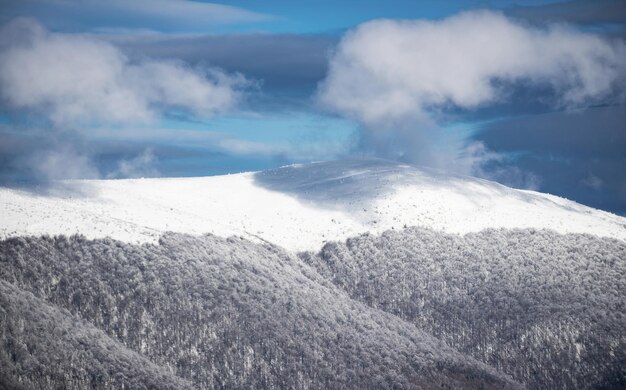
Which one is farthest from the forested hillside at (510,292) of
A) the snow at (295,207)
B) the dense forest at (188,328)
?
the snow at (295,207)

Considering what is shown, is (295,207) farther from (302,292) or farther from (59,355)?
(59,355)

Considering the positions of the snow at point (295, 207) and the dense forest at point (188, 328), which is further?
the snow at point (295, 207)

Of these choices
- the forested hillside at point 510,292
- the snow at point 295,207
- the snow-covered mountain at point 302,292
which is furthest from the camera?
the snow at point 295,207

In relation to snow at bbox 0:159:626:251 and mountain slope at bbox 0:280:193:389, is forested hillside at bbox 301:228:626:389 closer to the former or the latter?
snow at bbox 0:159:626:251

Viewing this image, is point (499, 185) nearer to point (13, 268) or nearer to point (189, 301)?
point (189, 301)

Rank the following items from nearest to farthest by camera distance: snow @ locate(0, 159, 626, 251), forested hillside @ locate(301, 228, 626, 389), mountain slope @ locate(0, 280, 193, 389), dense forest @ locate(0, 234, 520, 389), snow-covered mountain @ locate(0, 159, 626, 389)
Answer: mountain slope @ locate(0, 280, 193, 389) < dense forest @ locate(0, 234, 520, 389) < snow-covered mountain @ locate(0, 159, 626, 389) < forested hillside @ locate(301, 228, 626, 389) < snow @ locate(0, 159, 626, 251)

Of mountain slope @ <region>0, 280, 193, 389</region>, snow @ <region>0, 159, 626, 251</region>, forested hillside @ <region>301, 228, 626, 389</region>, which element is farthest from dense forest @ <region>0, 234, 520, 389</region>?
snow @ <region>0, 159, 626, 251</region>

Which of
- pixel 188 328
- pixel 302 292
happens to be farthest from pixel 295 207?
pixel 188 328

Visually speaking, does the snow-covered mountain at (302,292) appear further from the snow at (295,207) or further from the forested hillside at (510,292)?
the snow at (295,207)
